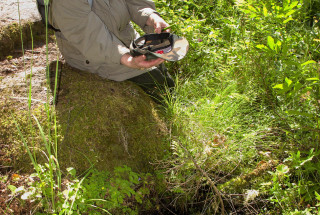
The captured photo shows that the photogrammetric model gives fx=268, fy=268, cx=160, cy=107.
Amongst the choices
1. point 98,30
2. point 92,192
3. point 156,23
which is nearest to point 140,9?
point 156,23

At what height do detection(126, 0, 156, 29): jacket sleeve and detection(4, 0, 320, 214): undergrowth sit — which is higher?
detection(126, 0, 156, 29): jacket sleeve

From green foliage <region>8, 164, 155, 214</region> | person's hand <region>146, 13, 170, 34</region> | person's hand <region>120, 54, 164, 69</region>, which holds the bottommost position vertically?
green foliage <region>8, 164, 155, 214</region>

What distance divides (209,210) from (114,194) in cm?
86

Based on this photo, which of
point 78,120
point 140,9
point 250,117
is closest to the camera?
point 78,120

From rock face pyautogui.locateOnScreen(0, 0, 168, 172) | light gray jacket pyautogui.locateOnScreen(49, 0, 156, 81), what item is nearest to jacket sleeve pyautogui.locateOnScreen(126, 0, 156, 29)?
light gray jacket pyautogui.locateOnScreen(49, 0, 156, 81)

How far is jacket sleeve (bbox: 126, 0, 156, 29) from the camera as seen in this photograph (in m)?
2.97

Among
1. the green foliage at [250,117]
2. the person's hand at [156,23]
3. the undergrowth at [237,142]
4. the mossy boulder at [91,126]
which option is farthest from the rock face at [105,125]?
the person's hand at [156,23]

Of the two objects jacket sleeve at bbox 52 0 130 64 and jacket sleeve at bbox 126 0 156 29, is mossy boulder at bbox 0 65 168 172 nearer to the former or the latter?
jacket sleeve at bbox 52 0 130 64

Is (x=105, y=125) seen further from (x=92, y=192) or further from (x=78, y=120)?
(x=92, y=192)

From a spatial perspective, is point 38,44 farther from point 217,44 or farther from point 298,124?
point 298,124

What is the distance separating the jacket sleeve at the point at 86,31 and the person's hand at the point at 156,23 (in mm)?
533

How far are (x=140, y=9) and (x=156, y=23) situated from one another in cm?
30

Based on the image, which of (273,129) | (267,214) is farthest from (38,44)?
(267,214)

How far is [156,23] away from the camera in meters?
2.86
